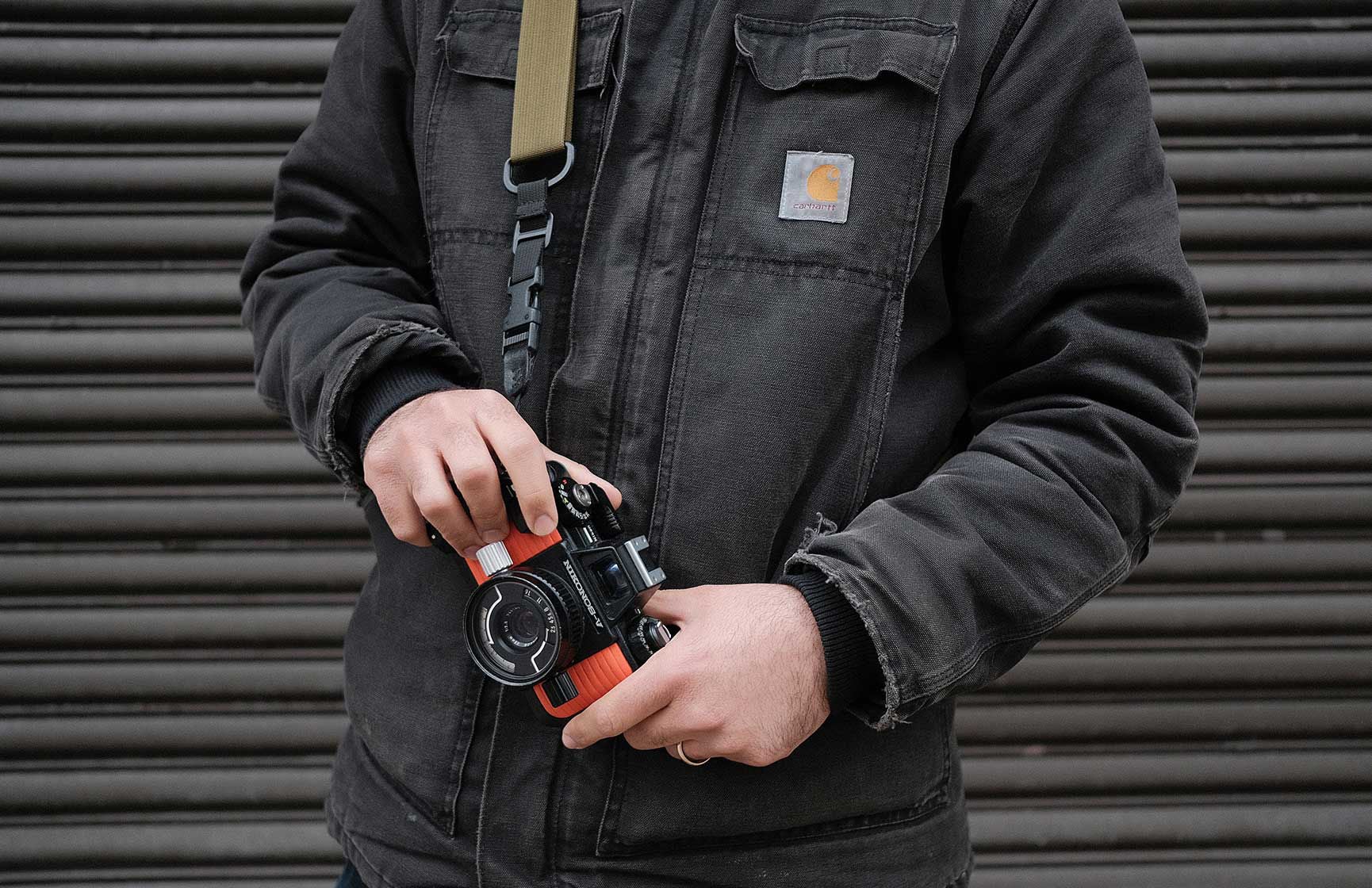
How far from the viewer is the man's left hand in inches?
35.2

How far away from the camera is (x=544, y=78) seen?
1142 millimetres

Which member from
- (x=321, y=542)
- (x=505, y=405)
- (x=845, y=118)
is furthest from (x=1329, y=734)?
(x=321, y=542)

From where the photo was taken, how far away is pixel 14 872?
2572 mm

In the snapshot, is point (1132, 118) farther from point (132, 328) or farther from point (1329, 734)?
point (132, 328)

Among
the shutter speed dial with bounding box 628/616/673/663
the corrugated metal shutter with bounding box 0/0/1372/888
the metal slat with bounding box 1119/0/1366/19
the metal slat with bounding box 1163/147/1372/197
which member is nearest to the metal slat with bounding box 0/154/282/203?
the corrugated metal shutter with bounding box 0/0/1372/888

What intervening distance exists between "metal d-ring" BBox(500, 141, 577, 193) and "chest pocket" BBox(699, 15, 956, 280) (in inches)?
7.0

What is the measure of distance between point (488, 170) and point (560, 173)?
4.4 inches

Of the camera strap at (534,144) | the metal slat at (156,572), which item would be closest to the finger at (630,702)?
the camera strap at (534,144)

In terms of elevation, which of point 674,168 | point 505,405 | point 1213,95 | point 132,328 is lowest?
point 132,328

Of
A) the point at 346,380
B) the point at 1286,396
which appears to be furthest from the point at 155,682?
the point at 1286,396

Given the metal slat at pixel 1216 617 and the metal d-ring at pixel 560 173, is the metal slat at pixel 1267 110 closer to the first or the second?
the metal slat at pixel 1216 617

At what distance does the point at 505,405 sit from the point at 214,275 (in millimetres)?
1948

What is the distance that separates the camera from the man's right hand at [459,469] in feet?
3.12

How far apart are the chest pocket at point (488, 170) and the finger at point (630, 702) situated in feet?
1.31
